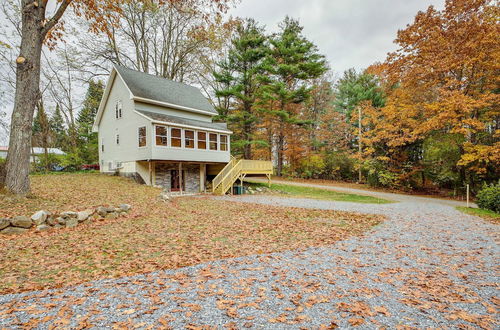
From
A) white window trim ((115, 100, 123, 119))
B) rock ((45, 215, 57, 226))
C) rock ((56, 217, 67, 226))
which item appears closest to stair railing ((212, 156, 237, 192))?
white window trim ((115, 100, 123, 119))

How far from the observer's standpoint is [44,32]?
8648 mm

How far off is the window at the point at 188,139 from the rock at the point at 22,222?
11194 mm

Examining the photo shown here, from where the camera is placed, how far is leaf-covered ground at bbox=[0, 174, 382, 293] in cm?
452

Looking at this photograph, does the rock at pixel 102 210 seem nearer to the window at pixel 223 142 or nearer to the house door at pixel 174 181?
the house door at pixel 174 181

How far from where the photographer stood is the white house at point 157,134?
648 inches

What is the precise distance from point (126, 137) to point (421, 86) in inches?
813

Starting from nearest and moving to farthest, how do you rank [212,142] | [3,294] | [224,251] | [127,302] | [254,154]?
[127,302], [3,294], [224,251], [212,142], [254,154]

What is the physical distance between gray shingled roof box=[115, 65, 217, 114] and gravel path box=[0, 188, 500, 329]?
15742mm

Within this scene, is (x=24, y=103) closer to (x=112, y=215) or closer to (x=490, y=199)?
(x=112, y=215)

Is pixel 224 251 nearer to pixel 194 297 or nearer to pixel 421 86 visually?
pixel 194 297

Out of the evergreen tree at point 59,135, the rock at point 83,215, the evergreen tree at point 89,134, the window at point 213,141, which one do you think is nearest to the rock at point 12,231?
the rock at point 83,215

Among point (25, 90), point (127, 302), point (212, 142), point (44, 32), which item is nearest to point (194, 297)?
point (127, 302)

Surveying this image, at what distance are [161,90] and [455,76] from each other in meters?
19.8

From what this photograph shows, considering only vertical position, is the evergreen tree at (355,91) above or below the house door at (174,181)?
above
